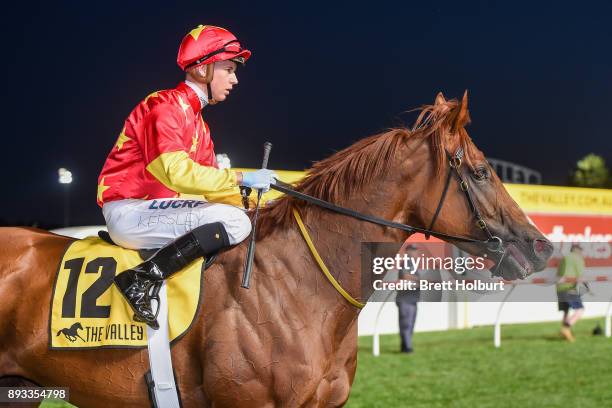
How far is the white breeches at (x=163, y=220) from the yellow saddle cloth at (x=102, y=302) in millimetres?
90

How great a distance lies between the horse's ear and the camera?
8.87 ft

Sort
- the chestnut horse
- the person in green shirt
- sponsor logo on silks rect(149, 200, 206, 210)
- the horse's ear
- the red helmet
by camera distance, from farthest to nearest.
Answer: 1. the person in green shirt
2. the red helmet
3. sponsor logo on silks rect(149, 200, 206, 210)
4. the horse's ear
5. the chestnut horse

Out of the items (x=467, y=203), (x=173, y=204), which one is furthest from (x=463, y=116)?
(x=173, y=204)

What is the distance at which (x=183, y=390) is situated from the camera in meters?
2.66

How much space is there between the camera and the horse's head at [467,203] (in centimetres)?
271

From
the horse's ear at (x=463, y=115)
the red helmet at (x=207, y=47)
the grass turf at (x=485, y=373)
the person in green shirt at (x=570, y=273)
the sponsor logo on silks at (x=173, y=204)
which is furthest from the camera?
the person in green shirt at (x=570, y=273)

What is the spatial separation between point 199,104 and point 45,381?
4.42 feet

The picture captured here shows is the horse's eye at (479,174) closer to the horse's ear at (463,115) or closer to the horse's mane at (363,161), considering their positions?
the horse's mane at (363,161)

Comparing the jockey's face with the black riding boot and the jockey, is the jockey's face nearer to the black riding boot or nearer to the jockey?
the jockey

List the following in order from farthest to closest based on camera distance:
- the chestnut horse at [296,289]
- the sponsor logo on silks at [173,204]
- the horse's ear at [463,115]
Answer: the sponsor logo on silks at [173,204]
the horse's ear at [463,115]
the chestnut horse at [296,289]

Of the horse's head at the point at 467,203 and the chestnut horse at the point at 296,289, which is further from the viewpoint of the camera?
the horse's head at the point at 467,203

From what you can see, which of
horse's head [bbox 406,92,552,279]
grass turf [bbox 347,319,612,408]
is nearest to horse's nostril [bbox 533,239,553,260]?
horse's head [bbox 406,92,552,279]

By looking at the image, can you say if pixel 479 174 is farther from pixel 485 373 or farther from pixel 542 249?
pixel 485 373

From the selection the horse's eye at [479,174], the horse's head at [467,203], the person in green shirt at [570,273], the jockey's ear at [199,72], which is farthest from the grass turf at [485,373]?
the jockey's ear at [199,72]
